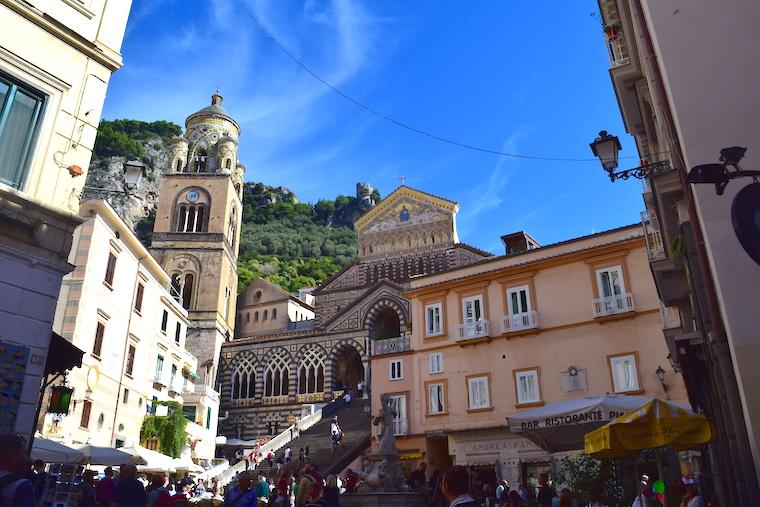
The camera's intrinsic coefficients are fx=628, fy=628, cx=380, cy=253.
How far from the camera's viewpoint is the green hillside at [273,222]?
84.2m

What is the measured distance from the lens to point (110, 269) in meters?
22.8

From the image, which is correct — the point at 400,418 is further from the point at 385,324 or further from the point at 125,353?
the point at 385,324

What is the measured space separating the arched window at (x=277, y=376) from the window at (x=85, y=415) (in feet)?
71.1

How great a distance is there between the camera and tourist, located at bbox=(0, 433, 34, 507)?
12.0ft

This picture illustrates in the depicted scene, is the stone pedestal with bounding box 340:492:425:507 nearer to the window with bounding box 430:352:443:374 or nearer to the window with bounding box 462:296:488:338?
the window with bounding box 462:296:488:338

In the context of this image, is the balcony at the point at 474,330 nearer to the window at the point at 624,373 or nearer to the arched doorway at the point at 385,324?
the window at the point at 624,373

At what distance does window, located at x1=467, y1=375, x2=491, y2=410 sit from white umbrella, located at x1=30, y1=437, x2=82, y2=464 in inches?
522

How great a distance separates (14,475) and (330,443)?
84.8ft

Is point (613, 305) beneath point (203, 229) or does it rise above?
beneath

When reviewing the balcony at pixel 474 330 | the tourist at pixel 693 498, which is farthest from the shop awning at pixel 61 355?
the balcony at pixel 474 330

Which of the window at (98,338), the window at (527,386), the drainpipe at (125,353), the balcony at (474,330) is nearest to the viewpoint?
the window at (527,386)

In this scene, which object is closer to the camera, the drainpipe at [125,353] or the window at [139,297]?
the drainpipe at [125,353]

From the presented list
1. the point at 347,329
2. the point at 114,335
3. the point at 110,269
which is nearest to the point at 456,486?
the point at 110,269

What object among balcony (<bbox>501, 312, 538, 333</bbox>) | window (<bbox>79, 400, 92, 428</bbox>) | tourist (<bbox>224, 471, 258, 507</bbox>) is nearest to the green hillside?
window (<bbox>79, 400, 92, 428</bbox>)
